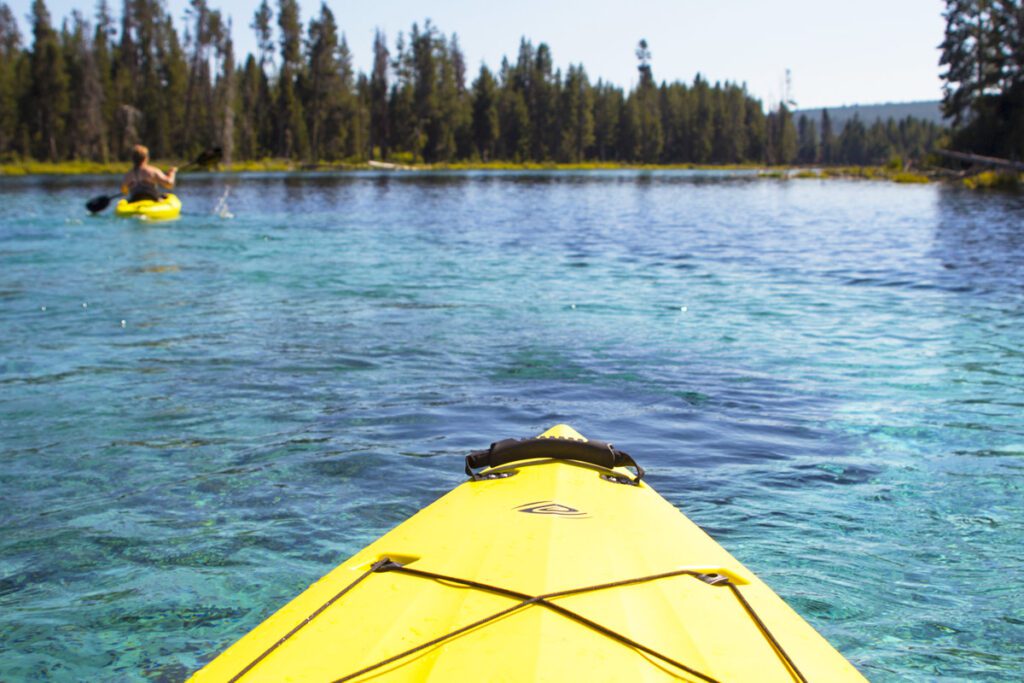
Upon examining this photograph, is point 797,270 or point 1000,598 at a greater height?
point 797,270

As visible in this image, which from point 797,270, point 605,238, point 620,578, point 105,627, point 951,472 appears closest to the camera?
point 620,578

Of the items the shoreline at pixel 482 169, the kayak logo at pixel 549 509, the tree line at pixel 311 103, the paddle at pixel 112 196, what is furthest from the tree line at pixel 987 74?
the kayak logo at pixel 549 509

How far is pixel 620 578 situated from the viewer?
2785 millimetres

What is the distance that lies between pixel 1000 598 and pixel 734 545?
1238 millimetres

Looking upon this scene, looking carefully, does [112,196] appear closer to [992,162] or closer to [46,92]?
[992,162]

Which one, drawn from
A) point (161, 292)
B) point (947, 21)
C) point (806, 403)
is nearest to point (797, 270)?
point (806, 403)

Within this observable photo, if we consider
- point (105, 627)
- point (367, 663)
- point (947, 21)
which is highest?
point (947, 21)

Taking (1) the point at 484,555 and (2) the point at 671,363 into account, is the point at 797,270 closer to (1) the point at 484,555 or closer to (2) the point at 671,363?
(2) the point at 671,363

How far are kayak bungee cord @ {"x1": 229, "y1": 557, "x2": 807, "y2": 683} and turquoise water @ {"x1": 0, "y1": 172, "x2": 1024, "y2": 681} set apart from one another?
3.83ft

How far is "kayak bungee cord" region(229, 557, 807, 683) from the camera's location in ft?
7.72

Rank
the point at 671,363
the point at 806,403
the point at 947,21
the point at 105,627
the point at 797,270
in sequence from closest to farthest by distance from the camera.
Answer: the point at 105,627 → the point at 806,403 → the point at 671,363 → the point at 797,270 → the point at 947,21

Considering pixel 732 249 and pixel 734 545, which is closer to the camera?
pixel 734 545

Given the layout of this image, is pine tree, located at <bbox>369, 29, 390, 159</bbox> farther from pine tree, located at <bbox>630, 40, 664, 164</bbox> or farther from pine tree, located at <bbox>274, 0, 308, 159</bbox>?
pine tree, located at <bbox>630, 40, 664, 164</bbox>

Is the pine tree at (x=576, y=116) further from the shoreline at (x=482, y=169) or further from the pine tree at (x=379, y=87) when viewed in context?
the pine tree at (x=379, y=87)
